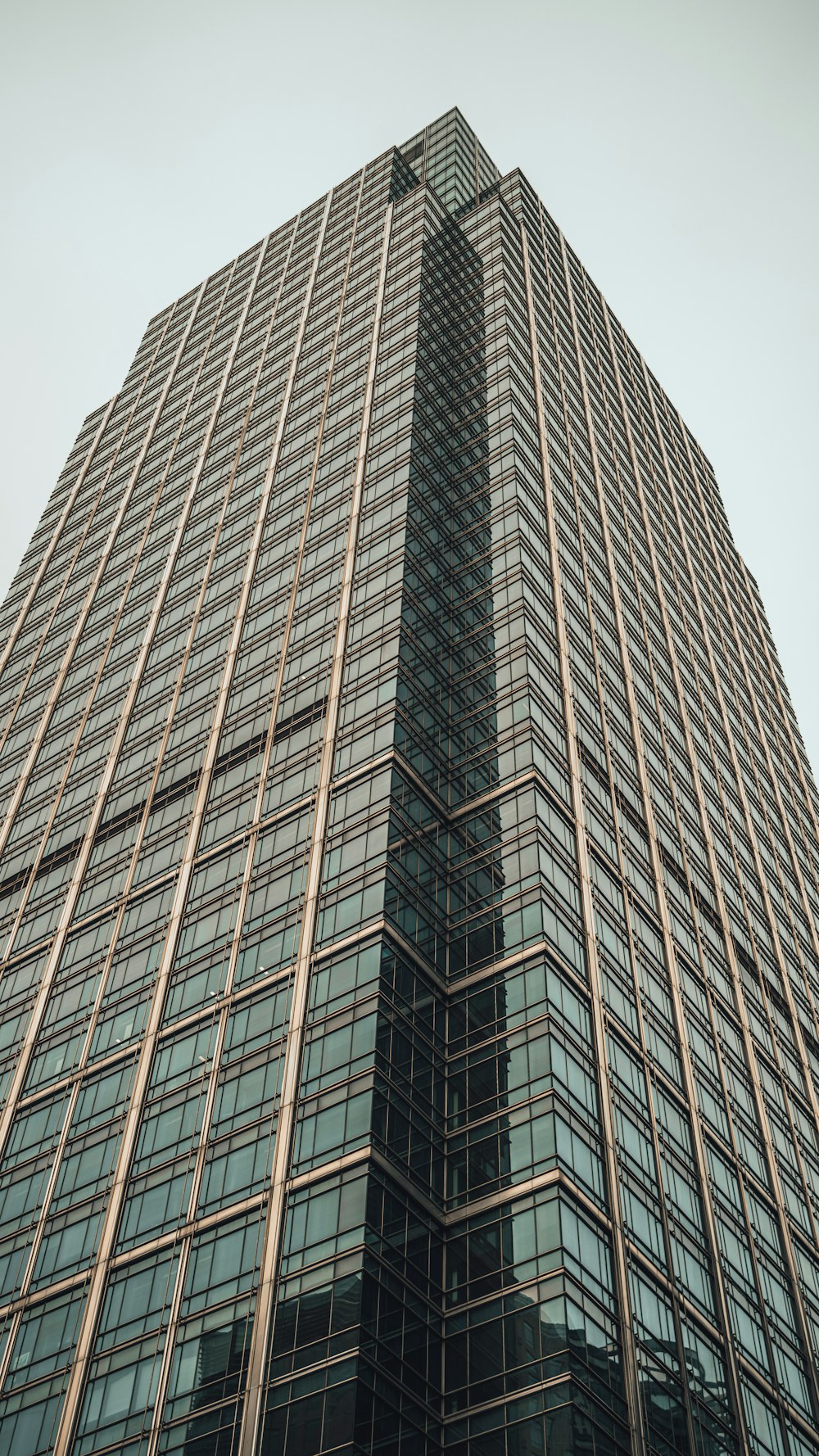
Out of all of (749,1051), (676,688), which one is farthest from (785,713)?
(749,1051)

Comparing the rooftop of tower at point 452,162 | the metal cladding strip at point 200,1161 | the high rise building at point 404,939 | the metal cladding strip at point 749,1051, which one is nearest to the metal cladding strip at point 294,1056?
the high rise building at point 404,939

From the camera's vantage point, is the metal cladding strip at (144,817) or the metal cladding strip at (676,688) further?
the metal cladding strip at (676,688)

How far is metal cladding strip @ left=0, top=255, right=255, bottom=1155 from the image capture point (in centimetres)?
6750

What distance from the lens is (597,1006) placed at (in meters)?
62.0

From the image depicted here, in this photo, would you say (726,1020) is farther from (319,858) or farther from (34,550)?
(34,550)

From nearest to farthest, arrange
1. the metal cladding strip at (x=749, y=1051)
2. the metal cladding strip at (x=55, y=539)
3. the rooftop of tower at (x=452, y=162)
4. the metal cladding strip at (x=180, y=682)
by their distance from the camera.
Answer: the metal cladding strip at (x=749, y=1051)
the metal cladding strip at (x=180, y=682)
the metal cladding strip at (x=55, y=539)
the rooftop of tower at (x=452, y=162)

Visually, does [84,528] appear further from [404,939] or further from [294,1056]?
[294,1056]

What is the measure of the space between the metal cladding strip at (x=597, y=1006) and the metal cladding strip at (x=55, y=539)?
40931mm

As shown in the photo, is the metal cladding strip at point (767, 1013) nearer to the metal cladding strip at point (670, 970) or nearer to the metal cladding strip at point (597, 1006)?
the metal cladding strip at point (670, 970)

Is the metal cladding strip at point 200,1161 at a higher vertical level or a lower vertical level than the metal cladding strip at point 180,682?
lower

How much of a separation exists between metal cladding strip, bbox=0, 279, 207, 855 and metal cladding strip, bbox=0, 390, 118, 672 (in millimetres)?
6666

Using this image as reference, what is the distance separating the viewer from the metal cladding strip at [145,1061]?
2079 inches

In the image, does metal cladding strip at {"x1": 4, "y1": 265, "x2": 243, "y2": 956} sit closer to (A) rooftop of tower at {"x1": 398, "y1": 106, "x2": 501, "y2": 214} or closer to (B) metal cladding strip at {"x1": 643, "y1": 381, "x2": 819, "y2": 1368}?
(A) rooftop of tower at {"x1": 398, "y1": 106, "x2": 501, "y2": 214}

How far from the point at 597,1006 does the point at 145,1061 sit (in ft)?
62.4
